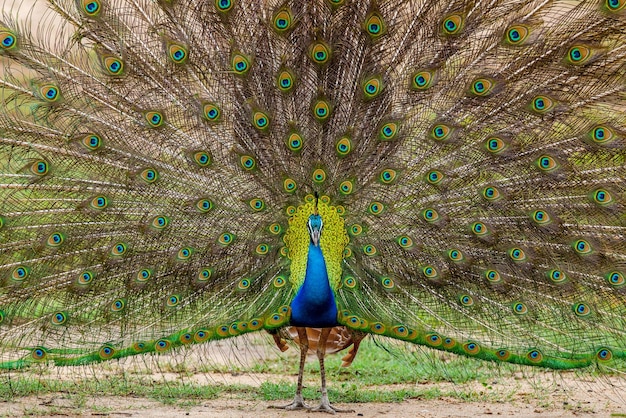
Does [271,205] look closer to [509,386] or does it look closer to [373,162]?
[373,162]

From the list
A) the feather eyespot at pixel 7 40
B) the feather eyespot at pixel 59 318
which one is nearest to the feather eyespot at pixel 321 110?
the feather eyespot at pixel 7 40

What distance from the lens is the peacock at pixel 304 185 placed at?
5.44 meters

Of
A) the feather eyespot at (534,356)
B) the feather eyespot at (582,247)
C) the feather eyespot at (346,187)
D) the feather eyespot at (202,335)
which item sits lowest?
the feather eyespot at (534,356)

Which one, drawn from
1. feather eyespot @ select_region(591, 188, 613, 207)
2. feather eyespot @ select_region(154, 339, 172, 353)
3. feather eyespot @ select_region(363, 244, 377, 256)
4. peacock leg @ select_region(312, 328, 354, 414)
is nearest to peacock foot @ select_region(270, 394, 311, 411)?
peacock leg @ select_region(312, 328, 354, 414)

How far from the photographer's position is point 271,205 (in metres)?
5.67

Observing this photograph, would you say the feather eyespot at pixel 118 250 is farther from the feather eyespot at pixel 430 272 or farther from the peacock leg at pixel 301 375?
the feather eyespot at pixel 430 272

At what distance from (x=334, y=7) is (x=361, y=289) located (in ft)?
5.54

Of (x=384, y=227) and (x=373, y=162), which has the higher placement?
(x=373, y=162)

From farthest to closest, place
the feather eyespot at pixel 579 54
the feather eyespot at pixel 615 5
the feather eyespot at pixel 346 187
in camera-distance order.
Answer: the feather eyespot at pixel 346 187 → the feather eyespot at pixel 579 54 → the feather eyespot at pixel 615 5

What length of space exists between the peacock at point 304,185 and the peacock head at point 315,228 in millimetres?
51

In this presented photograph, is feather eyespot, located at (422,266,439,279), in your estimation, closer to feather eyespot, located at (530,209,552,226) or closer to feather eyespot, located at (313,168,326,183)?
feather eyespot, located at (530,209,552,226)

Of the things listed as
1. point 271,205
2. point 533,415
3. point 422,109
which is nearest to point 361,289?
point 271,205

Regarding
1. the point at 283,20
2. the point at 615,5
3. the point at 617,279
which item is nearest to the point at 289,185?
the point at 283,20

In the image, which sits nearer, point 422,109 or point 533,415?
point 422,109
